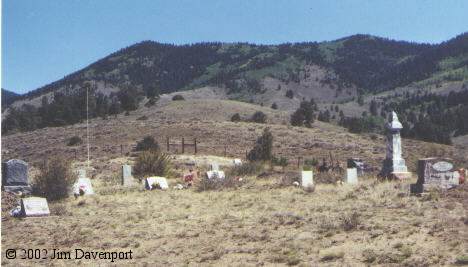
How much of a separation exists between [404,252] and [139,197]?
38.1 ft

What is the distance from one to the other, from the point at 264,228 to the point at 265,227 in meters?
0.13

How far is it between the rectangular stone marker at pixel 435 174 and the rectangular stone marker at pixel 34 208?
1119cm

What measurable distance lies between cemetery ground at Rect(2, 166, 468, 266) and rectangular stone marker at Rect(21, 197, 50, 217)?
14.5 inches

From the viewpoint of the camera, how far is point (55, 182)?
20422mm

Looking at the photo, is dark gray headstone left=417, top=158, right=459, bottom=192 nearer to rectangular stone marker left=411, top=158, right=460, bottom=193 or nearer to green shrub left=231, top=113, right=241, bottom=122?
rectangular stone marker left=411, top=158, right=460, bottom=193

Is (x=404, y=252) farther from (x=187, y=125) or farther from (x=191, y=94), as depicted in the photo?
(x=191, y=94)

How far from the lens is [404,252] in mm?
10406

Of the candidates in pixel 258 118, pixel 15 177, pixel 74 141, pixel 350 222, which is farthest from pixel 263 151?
pixel 258 118

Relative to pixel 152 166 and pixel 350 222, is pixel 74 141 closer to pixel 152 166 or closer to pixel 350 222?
pixel 152 166

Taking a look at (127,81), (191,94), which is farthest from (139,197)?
(127,81)

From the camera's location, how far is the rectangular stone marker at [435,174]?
17703 millimetres

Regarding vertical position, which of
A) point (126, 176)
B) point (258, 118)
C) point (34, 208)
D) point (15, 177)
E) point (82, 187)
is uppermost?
point (258, 118)

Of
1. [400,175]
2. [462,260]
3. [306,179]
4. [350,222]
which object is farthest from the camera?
[400,175]

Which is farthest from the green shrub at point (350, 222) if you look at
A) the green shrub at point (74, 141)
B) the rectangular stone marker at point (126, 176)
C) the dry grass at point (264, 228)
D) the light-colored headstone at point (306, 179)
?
the green shrub at point (74, 141)
